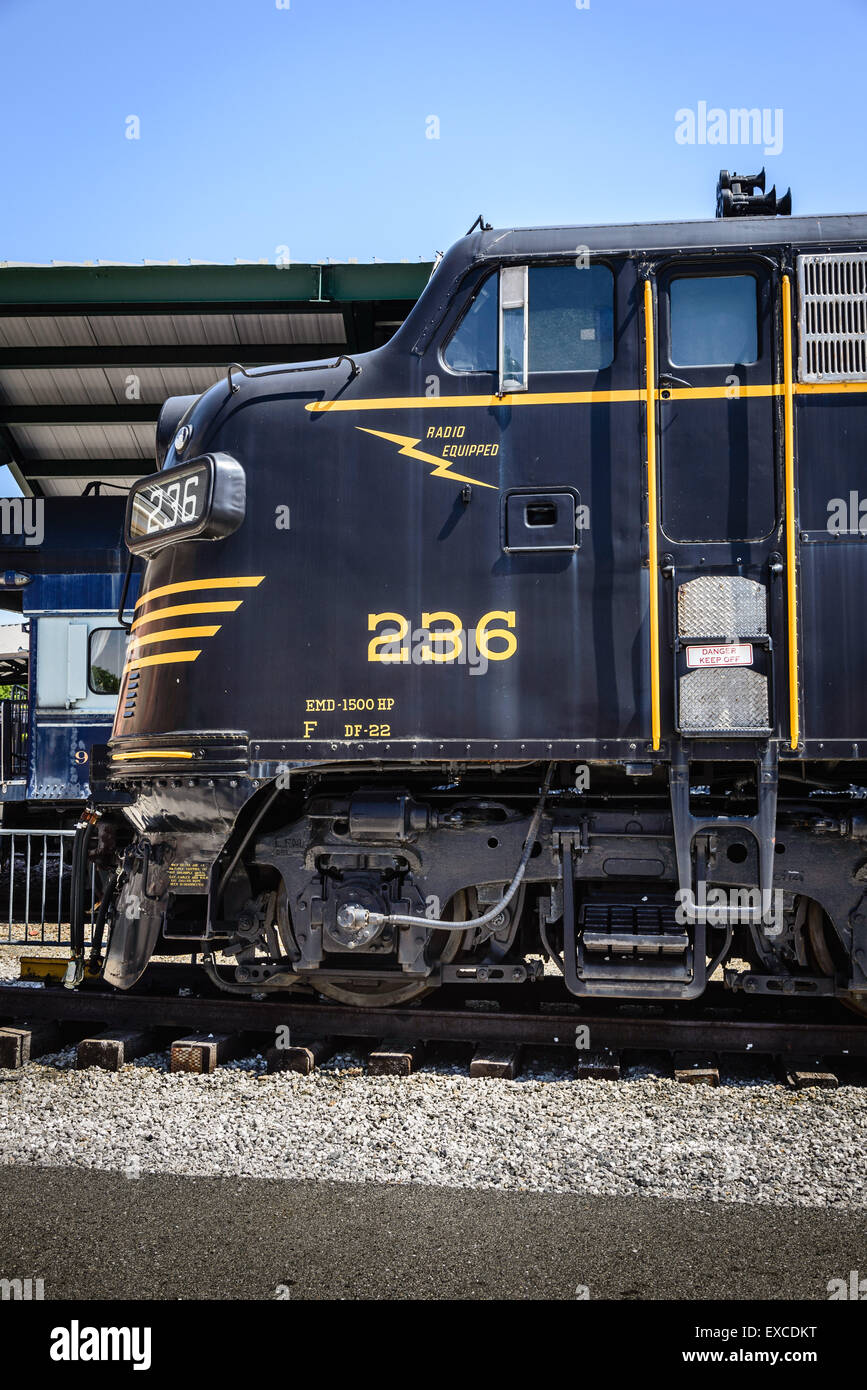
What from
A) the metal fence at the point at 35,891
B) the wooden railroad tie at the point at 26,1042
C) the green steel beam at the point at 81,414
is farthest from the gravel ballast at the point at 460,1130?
the green steel beam at the point at 81,414

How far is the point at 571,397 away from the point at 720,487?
0.92 m

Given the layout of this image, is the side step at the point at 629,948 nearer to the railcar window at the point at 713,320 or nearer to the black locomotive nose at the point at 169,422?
the railcar window at the point at 713,320

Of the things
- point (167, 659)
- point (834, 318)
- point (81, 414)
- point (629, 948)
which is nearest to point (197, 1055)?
point (167, 659)

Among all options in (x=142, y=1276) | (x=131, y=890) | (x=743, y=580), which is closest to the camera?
(x=142, y=1276)

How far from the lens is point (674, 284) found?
553cm

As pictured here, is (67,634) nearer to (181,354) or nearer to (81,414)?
(81,414)

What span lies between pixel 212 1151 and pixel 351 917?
144cm

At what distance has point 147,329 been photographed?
12.4m

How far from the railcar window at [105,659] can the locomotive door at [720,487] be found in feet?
31.6

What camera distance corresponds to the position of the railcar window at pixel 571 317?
556 cm

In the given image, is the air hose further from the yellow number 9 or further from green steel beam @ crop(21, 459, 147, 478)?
green steel beam @ crop(21, 459, 147, 478)
